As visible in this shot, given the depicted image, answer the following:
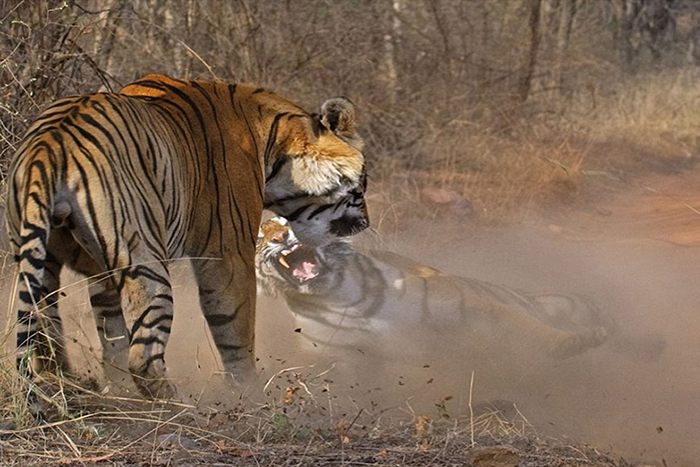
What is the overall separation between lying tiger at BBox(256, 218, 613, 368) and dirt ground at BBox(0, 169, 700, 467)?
105 mm

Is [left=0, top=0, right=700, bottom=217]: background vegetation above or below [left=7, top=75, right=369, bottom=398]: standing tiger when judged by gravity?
below

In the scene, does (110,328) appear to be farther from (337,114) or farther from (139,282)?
(337,114)

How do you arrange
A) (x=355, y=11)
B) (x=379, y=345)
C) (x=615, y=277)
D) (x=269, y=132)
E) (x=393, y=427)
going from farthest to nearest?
1. (x=355, y=11)
2. (x=615, y=277)
3. (x=379, y=345)
4. (x=269, y=132)
5. (x=393, y=427)

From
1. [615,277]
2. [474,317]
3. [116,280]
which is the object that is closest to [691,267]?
[615,277]

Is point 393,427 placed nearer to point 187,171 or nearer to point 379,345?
point 187,171

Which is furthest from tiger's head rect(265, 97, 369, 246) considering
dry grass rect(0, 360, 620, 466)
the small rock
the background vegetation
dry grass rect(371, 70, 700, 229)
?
dry grass rect(371, 70, 700, 229)

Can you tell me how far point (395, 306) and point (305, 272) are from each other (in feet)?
1.99

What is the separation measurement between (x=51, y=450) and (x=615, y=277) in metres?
5.18

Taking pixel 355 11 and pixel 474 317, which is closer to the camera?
pixel 474 317

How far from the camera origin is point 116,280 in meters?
4.01

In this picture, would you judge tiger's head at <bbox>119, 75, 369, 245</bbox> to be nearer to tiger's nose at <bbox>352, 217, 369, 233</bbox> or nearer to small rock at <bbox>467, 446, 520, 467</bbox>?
tiger's nose at <bbox>352, 217, 369, 233</bbox>

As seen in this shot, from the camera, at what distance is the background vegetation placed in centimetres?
961

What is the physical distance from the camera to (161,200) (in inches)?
167

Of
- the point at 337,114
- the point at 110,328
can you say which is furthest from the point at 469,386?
the point at 110,328
